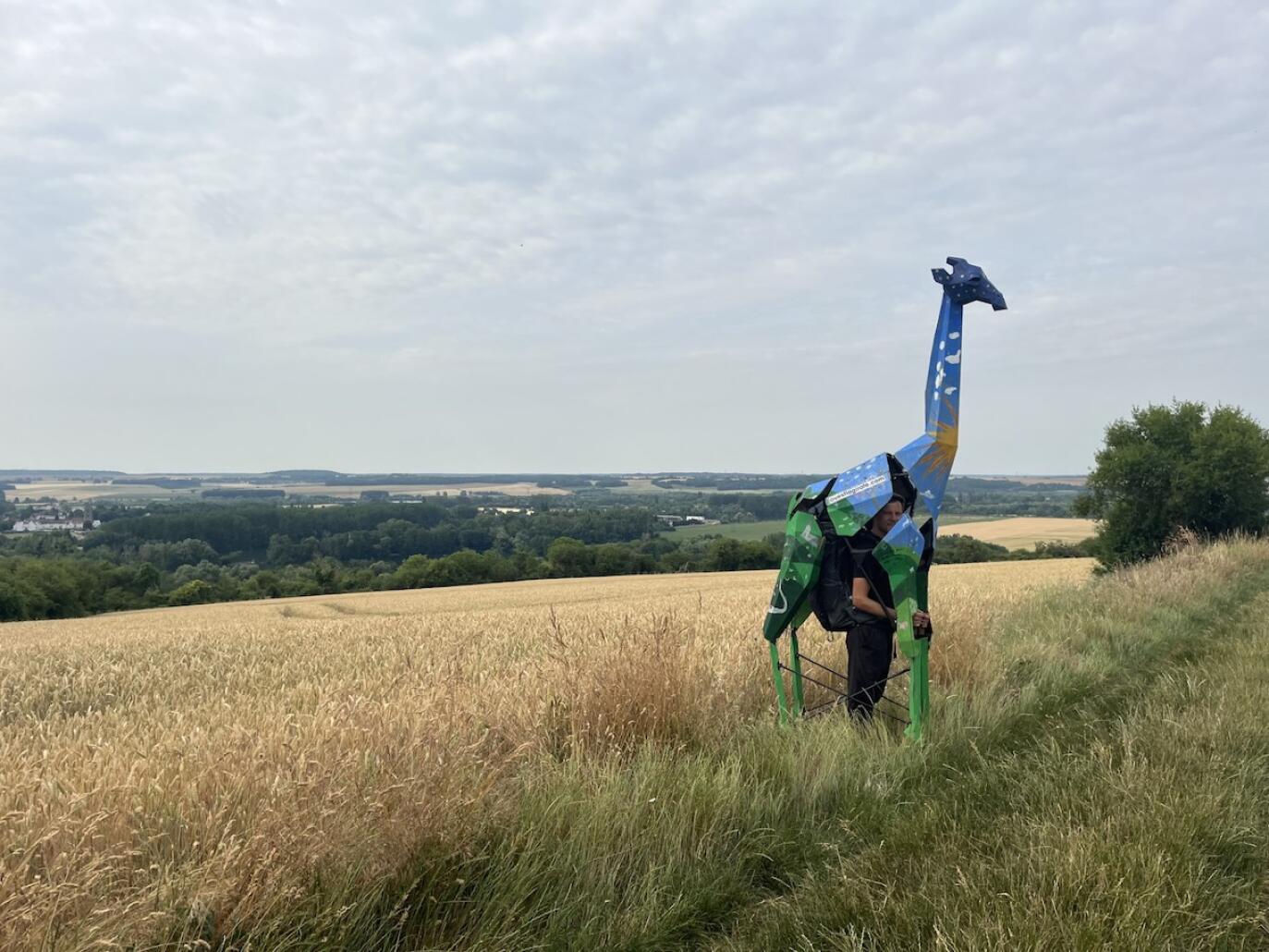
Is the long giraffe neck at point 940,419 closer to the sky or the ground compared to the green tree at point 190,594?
closer to the sky

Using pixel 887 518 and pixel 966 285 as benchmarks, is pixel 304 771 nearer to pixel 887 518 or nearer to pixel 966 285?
pixel 887 518

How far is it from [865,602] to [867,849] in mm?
2002

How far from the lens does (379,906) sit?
2.77 meters

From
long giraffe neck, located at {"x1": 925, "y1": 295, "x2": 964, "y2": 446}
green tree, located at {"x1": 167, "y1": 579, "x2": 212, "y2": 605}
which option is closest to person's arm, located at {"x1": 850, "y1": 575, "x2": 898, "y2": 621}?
long giraffe neck, located at {"x1": 925, "y1": 295, "x2": 964, "y2": 446}

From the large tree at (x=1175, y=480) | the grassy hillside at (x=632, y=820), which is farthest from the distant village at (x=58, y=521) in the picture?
the grassy hillside at (x=632, y=820)

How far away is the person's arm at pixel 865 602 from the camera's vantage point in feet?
17.0

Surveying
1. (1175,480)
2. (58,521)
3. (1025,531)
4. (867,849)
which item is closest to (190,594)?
(1175,480)

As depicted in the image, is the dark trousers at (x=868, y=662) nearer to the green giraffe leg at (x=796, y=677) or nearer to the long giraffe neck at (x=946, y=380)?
the green giraffe leg at (x=796, y=677)

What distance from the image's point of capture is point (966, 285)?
588 centimetres

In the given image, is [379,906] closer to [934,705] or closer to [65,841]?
[65,841]

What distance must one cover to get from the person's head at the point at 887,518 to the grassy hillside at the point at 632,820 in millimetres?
1326

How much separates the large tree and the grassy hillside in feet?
82.6

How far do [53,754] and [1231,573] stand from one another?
17.9m

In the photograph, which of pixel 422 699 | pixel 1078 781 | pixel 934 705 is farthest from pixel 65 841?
pixel 934 705
